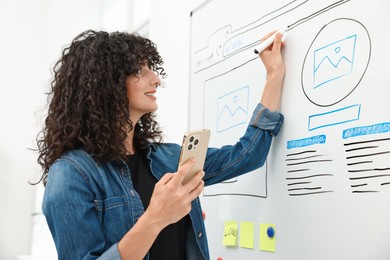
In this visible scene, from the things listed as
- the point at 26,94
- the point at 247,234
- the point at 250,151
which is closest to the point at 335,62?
the point at 250,151

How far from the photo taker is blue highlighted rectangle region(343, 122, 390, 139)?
75cm

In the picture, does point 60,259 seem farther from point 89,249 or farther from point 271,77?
point 271,77

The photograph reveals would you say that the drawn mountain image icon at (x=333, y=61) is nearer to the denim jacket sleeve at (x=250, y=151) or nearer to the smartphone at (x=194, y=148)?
the denim jacket sleeve at (x=250, y=151)

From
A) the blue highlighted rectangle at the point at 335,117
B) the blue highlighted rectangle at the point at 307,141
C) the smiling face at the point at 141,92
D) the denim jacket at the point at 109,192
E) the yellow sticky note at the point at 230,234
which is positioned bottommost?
the yellow sticky note at the point at 230,234

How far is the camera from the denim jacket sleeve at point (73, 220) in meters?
0.79

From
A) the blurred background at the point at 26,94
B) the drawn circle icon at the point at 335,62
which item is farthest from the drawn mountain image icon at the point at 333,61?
the blurred background at the point at 26,94

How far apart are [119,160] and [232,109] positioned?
432mm

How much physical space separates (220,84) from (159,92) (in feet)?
1.93

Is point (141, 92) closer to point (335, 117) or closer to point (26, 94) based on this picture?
point (335, 117)

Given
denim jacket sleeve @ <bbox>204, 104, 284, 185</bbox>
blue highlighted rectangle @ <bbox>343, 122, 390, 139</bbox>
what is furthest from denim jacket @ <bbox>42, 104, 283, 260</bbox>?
blue highlighted rectangle @ <bbox>343, 122, 390, 139</bbox>

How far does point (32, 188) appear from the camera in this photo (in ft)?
8.57

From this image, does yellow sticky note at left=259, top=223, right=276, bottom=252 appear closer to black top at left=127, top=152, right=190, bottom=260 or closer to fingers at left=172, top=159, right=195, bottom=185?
black top at left=127, top=152, right=190, bottom=260


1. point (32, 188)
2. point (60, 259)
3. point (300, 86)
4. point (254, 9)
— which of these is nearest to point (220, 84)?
point (254, 9)

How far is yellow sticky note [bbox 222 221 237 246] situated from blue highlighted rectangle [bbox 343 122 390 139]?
18.4 inches
